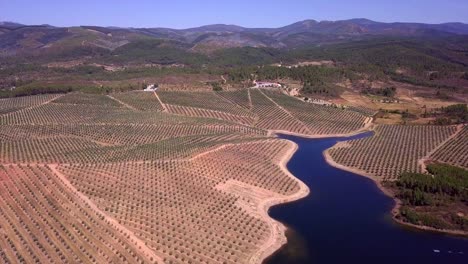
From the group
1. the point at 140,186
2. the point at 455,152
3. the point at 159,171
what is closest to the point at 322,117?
the point at 455,152

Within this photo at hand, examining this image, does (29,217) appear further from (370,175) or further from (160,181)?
(370,175)

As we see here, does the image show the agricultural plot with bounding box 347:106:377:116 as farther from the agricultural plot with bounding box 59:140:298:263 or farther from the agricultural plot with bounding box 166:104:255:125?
the agricultural plot with bounding box 59:140:298:263

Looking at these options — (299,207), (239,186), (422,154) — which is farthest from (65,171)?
(422,154)

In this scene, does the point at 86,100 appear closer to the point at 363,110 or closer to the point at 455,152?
the point at 363,110

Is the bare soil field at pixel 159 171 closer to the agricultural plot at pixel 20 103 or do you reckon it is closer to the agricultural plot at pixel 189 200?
the agricultural plot at pixel 189 200

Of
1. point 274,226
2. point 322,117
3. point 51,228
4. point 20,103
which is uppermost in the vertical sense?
point 20,103

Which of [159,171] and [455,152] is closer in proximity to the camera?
[159,171]
